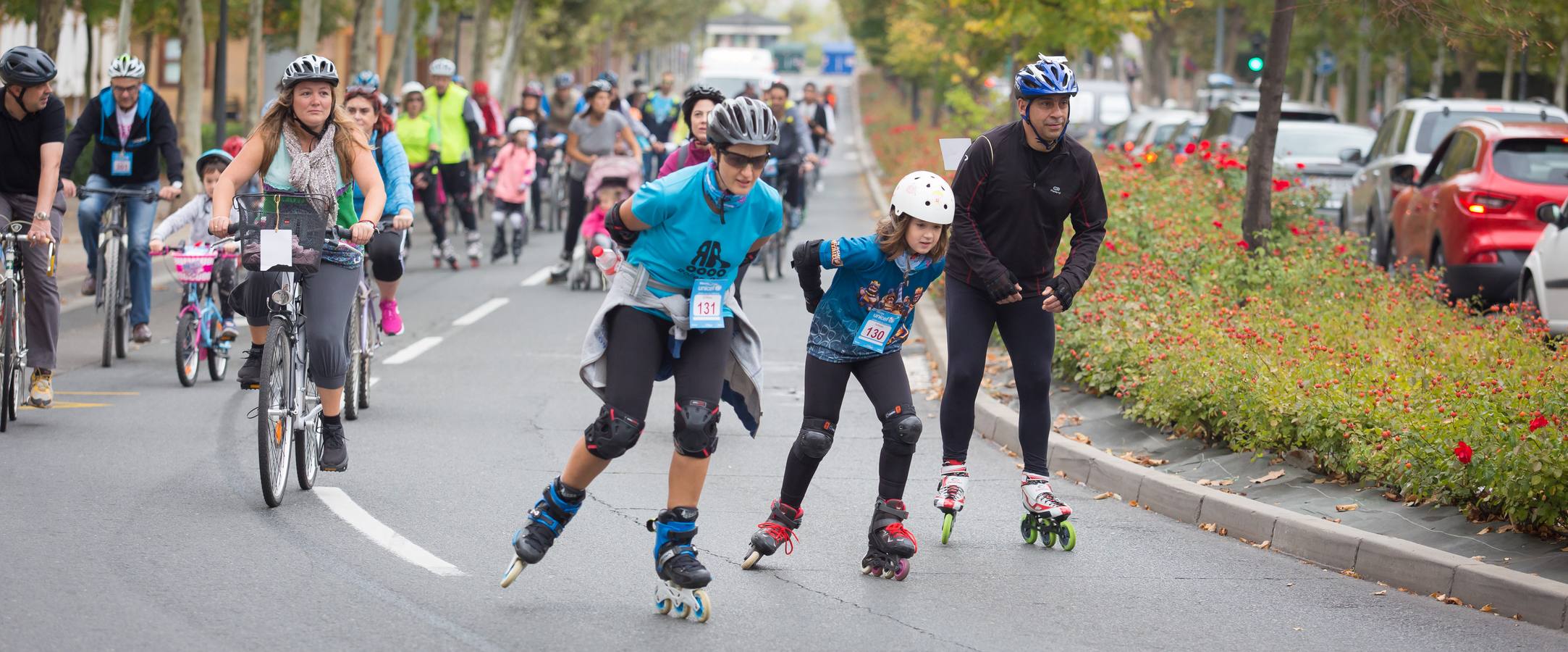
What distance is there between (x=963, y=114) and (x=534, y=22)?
25.5 m

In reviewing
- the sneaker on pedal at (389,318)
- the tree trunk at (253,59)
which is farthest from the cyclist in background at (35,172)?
the tree trunk at (253,59)

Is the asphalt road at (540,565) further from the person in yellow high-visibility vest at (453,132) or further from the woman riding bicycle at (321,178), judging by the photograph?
the person in yellow high-visibility vest at (453,132)

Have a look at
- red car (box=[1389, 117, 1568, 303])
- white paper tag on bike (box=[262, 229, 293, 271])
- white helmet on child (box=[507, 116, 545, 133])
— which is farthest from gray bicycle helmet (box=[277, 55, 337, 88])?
white helmet on child (box=[507, 116, 545, 133])

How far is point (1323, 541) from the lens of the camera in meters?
6.86

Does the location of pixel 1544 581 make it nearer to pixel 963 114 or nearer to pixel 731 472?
pixel 731 472

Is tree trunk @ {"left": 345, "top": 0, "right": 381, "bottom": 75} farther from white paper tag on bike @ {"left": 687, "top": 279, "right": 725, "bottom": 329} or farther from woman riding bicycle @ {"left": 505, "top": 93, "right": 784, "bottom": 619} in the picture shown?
white paper tag on bike @ {"left": 687, "top": 279, "right": 725, "bottom": 329}

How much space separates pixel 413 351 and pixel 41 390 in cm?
357

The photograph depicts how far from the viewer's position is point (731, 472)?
8414mm

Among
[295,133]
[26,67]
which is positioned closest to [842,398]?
[295,133]

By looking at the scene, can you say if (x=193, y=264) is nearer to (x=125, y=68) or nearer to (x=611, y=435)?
(x=125, y=68)

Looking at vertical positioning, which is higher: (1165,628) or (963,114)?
(963,114)

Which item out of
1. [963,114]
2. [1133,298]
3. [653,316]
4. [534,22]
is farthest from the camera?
[534,22]

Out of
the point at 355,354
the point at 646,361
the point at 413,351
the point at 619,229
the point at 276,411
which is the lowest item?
the point at 413,351

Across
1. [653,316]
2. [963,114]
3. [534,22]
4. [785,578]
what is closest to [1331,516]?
[785,578]
